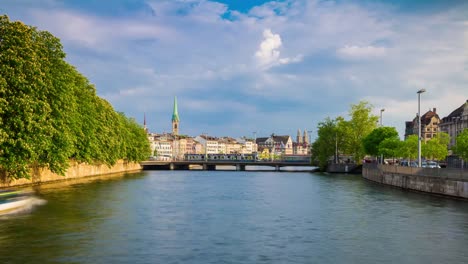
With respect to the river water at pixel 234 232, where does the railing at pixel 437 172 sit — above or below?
above

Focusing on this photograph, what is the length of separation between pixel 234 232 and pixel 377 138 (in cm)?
8520

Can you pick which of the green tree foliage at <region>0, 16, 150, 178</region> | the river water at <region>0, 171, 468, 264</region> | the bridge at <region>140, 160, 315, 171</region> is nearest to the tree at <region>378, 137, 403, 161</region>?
the river water at <region>0, 171, 468, 264</region>

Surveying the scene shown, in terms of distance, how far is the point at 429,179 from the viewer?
59688 mm

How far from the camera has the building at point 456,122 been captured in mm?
166375

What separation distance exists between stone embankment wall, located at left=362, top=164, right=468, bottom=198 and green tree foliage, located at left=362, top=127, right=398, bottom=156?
2459cm

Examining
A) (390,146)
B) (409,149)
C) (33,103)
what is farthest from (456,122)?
(33,103)

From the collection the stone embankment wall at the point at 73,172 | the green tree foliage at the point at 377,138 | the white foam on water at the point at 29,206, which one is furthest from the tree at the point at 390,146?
the white foam on water at the point at 29,206

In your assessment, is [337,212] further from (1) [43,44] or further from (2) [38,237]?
(1) [43,44]

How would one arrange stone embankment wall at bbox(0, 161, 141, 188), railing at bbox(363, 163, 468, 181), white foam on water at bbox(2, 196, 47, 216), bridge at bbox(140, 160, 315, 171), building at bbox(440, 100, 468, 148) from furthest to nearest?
building at bbox(440, 100, 468, 148) → bridge at bbox(140, 160, 315, 171) → stone embankment wall at bbox(0, 161, 141, 188) → railing at bbox(363, 163, 468, 181) → white foam on water at bbox(2, 196, 47, 216)

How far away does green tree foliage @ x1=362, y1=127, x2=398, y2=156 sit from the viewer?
10875 centimetres

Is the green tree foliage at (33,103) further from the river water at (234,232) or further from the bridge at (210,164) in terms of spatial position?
the bridge at (210,164)

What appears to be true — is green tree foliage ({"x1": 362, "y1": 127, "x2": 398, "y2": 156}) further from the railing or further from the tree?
the railing

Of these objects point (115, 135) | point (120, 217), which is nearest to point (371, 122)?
point (115, 135)

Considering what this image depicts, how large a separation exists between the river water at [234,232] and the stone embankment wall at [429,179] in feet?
13.5
